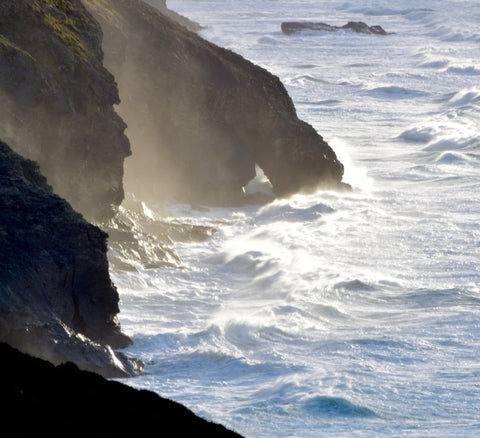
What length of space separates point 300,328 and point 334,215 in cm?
761

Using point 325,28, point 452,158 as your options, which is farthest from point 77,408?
point 325,28

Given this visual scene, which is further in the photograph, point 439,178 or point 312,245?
point 439,178

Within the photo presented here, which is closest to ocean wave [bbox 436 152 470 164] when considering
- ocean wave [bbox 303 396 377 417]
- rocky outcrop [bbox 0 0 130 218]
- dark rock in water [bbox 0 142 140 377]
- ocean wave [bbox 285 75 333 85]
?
rocky outcrop [bbox 0 0 130 218]

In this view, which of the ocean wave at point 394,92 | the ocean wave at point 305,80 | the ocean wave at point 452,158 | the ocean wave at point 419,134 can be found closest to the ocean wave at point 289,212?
the ocean wave at point 452,158

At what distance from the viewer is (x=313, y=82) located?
45.1 metres

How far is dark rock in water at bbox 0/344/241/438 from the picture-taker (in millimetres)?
5906

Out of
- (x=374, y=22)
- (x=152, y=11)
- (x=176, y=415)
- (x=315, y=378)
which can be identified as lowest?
(x=176, y=415)

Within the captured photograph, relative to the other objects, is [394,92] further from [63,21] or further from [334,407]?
[334,407]

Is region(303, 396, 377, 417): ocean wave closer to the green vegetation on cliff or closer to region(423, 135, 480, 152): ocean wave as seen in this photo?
the green vegetation on cliff

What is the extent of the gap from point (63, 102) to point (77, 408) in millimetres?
11084

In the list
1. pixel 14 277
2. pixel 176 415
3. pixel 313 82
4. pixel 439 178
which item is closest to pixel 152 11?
pixel 439 178

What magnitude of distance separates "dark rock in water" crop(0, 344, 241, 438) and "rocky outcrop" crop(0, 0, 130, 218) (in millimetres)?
9605

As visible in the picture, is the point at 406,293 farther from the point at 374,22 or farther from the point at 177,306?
the point at 374,22

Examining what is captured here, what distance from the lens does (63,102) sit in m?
16.7
